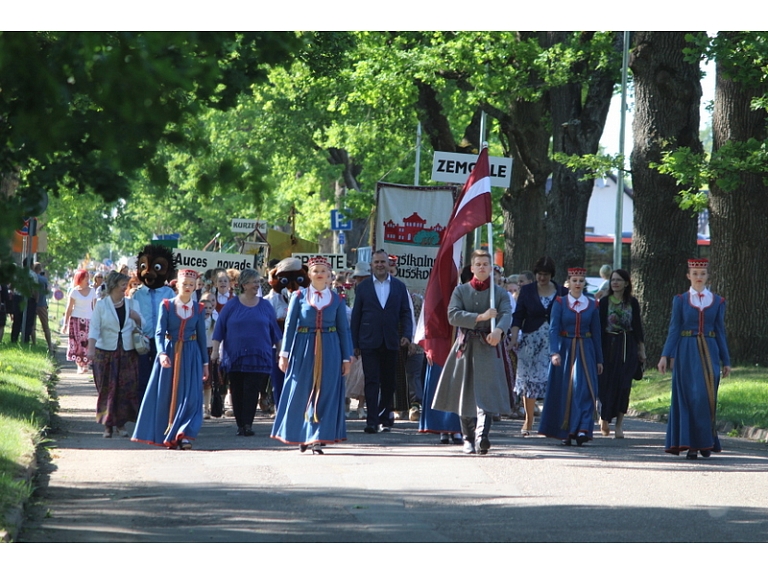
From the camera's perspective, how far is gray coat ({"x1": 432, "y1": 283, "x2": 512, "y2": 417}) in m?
12.7

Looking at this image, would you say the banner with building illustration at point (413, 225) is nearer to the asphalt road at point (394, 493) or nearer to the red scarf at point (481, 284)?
the asphalt road at point (394, 493)

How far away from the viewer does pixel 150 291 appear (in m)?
14.6

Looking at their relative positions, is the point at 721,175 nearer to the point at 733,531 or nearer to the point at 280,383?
the point at 280,383

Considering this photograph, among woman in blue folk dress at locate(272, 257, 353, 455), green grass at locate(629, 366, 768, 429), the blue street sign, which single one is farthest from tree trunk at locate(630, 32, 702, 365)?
the blue street sign

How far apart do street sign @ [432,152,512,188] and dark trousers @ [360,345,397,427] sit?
2513 millimetres

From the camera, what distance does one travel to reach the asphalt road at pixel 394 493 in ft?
26.6

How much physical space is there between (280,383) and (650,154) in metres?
8.31

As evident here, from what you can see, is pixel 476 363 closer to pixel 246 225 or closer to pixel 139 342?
pixel 139 342

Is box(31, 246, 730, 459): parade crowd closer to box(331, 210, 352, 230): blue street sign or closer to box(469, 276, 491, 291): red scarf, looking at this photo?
box(469, 276, 491, 291): red scarf

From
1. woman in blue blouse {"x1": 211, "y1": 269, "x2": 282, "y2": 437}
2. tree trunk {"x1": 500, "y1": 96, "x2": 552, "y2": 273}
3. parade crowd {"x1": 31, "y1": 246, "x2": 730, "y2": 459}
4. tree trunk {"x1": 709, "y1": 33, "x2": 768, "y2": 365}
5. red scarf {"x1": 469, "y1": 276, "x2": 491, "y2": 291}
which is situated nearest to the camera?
parade crowd {"x1": 31, "y1": 246, "x2": 730, "y2": 459}

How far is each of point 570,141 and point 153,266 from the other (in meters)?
12.7

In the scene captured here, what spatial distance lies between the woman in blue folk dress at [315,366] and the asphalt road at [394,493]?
0.30m

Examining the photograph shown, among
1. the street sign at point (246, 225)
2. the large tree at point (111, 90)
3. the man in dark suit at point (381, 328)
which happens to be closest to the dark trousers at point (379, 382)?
the man in dark suit at point (381, 328)

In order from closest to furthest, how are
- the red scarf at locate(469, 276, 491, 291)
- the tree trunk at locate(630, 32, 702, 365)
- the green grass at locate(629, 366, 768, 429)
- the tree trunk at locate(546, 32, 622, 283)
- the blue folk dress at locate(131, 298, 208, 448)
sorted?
the red scarf at locate(469, 276, 491, 291), the blue folk dress at locate(131, 298, 208, 448), the green grass at locate(629, 366, 768, 429), the tree trunk at locate(630, 32, 702, 365), the tree trunk at locate(546, 32, 622, 283)
